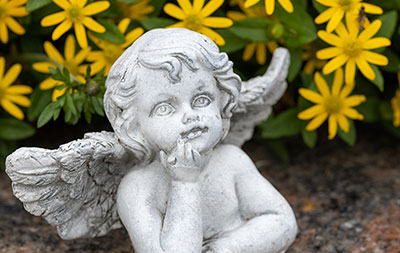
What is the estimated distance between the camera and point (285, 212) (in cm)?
226

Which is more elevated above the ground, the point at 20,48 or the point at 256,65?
the point at 256,65

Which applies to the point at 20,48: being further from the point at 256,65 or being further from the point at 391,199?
the point at 391,199

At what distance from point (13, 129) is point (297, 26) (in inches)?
52.6

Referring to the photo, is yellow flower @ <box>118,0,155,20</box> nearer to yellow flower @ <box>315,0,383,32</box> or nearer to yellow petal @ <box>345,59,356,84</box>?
yellow flower @ <box>315,0,383,32</box>

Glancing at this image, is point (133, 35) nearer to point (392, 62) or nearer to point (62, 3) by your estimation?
point (62, 3)

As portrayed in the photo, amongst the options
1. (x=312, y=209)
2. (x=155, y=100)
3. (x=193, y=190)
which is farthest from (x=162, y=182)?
(x=312, y=209)

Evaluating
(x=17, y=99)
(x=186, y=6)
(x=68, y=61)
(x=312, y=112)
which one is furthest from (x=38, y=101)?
(x=312, y=112)

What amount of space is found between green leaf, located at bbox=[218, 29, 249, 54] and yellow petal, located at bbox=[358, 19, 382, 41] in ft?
1.72

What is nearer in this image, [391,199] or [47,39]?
[391,199]

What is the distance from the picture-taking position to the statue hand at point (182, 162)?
204cm

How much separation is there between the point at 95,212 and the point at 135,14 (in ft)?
3.27

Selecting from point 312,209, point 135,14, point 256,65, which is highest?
point 135,14

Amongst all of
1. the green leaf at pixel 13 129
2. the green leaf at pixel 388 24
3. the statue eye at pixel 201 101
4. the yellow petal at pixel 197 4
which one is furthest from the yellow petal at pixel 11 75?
the green leaf at pixel 388 24

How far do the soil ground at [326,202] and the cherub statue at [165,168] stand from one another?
16.5 inches
